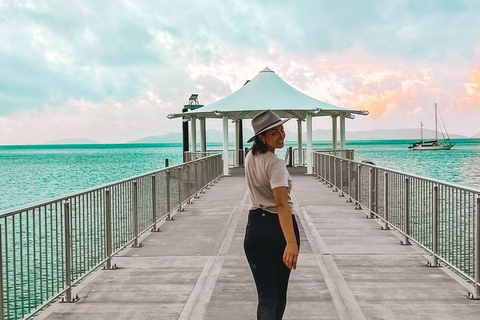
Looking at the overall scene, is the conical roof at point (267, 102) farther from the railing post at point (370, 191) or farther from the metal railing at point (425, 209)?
the railing post at point (370, 191)

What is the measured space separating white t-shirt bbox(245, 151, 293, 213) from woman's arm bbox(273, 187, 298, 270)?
59 mm

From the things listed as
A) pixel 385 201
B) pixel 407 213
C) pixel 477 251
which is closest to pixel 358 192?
pixel 385 201

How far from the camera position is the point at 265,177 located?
4.18 meters

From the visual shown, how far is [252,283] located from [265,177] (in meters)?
3.01

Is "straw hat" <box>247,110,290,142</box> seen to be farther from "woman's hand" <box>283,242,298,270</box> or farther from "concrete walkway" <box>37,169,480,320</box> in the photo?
"concrete walkway" <box>37,169,480,320</box>

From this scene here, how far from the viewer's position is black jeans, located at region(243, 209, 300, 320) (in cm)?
422

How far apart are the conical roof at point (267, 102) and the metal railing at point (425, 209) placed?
12.0m

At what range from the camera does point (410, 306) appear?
6055 millimetres

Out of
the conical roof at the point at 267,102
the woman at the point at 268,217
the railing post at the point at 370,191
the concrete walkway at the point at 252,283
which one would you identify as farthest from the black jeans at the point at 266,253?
the conical roof at the point at 267,102

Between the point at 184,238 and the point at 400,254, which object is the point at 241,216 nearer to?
the point at 184,238

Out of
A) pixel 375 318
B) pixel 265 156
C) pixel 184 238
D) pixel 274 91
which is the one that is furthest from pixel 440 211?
pixel 274 91

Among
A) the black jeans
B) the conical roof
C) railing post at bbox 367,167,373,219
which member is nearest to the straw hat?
the black jeans

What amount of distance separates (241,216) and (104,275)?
5.56m

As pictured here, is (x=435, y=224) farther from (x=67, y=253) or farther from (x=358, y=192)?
(x=358, y=192)
